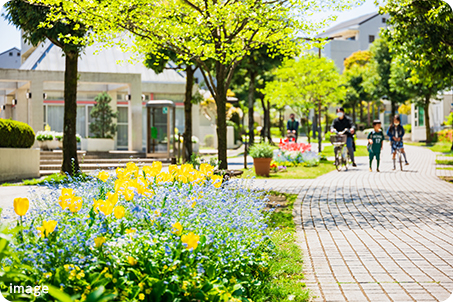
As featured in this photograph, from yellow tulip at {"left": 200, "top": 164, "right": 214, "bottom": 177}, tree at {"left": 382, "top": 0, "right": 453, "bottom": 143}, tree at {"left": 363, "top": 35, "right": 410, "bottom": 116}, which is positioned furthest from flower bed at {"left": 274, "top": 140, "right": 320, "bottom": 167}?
tree at {"left": 363, "top": 35, "right": 410, "bottom": 116}

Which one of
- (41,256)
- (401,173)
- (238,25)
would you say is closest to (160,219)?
(41,256)

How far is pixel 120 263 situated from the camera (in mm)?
3369

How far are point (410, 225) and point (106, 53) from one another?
1057 inches

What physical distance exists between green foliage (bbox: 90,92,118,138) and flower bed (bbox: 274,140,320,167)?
36.5 feet

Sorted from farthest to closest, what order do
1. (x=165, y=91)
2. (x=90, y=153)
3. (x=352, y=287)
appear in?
(x=165, y=91)
(x=90, y=153)
(x=352, y=287)

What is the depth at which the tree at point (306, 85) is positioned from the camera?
2927cm

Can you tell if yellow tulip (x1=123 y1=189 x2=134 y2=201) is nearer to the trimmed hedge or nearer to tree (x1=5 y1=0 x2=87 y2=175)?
tree (x1=5 y1=0 x2=87 y2=175)

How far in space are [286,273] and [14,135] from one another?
13.5 m

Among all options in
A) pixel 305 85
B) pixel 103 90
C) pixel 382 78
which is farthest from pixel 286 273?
pixel 382 78

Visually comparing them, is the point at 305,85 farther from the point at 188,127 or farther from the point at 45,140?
the point at 45,140

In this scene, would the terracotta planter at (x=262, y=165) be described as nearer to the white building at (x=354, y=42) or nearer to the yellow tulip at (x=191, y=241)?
the yellow tulip at (x=191, y=241)

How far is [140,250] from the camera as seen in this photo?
349 cm

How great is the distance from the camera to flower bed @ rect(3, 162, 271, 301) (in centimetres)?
327

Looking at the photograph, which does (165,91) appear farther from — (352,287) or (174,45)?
(352,287)
